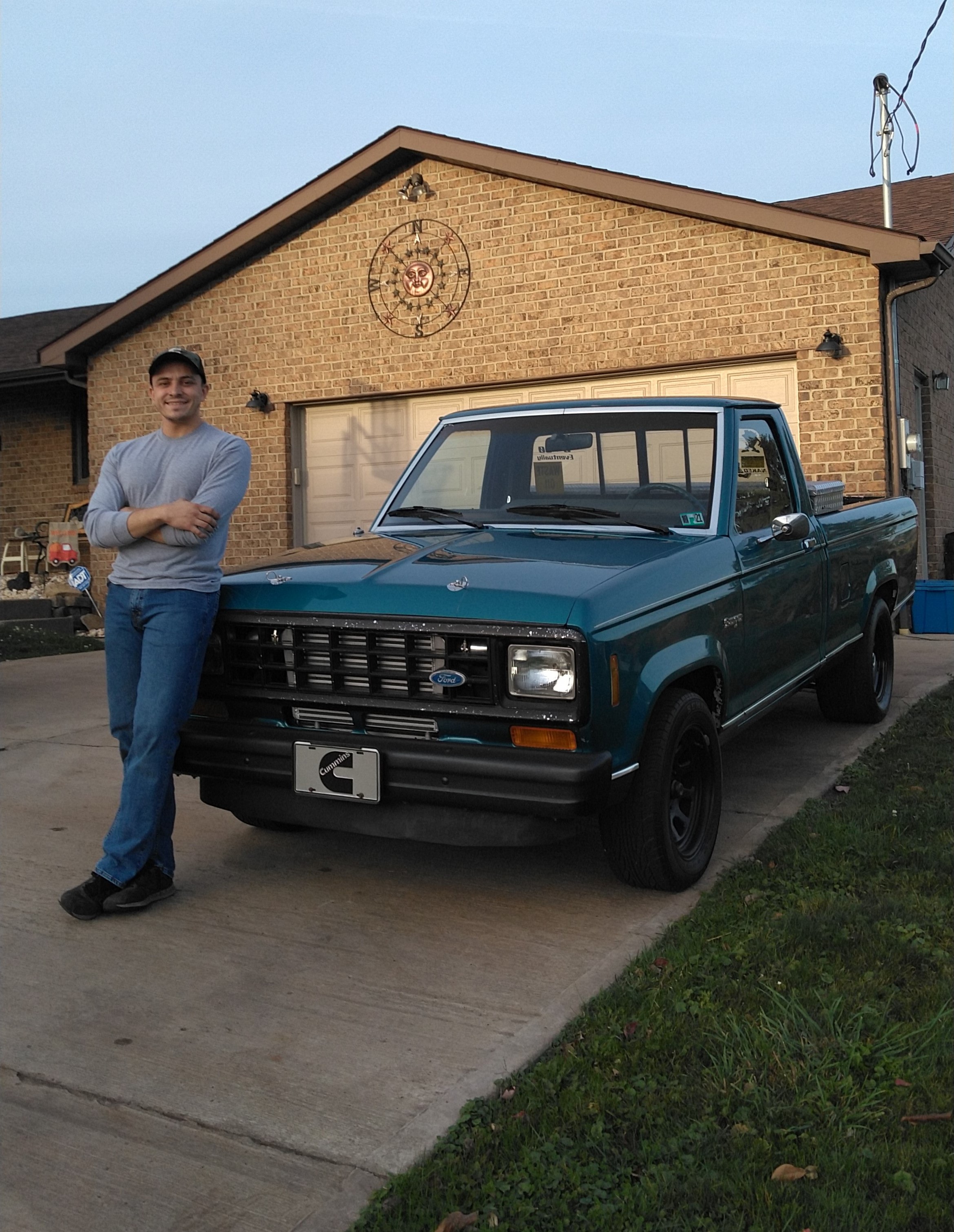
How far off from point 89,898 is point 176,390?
177 centimetres

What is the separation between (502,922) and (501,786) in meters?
0.61

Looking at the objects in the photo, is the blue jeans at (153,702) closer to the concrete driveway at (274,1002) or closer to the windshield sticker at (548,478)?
the concrete driveway at (274,1002)

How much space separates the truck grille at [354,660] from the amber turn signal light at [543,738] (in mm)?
136

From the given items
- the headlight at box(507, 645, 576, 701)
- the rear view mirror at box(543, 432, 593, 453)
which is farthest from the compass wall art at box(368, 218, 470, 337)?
the headlight at box(507, 645, 576, 701)

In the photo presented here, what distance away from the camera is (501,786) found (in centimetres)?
361

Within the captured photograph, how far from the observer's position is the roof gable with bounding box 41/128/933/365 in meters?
10.7

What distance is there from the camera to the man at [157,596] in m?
3.98

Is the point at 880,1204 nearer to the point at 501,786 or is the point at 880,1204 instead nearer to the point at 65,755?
the point at 501,786

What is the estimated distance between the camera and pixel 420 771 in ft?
12.2

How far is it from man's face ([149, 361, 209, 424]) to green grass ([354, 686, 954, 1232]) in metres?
2.42

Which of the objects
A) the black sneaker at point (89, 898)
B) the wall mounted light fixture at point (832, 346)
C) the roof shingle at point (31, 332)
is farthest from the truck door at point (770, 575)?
the roof shingle at point (31, 332)

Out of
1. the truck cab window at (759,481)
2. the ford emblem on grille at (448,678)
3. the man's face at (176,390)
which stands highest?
the man's face at (176,390)

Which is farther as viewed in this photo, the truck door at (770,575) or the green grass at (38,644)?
the green grass at (38,644)

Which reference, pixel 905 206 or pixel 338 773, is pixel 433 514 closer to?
pixel 338 773
